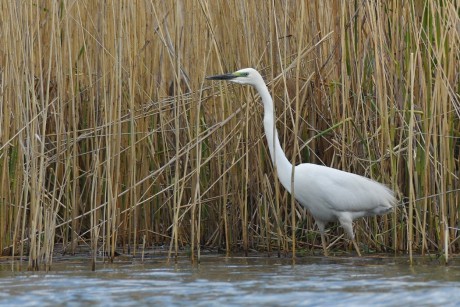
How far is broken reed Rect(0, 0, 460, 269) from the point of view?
5.46 meters

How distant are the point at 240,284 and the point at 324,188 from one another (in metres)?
1.60

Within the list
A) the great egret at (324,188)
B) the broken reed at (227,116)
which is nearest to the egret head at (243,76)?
the great egret at (324,188)

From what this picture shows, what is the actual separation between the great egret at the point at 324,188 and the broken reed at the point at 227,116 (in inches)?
4.0

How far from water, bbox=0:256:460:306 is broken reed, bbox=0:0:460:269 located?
208 millimetres

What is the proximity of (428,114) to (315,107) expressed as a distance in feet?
3.08

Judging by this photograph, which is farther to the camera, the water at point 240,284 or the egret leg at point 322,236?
the egret leg at point 322,236

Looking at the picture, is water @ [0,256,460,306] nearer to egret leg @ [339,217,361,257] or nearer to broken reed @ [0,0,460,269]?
broken reed @ [0,0,460,269]

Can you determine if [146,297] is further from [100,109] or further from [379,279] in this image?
[100,109]

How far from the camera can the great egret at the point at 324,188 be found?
585 centimetres

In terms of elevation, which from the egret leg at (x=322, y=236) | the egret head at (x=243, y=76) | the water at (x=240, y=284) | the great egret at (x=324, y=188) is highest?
the egret head at (x=243, y=76)

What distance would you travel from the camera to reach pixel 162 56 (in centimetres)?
639

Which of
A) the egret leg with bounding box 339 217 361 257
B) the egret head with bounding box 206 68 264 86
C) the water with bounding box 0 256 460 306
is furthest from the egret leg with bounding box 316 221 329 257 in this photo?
the egret head with bounding box 206 68 264 86

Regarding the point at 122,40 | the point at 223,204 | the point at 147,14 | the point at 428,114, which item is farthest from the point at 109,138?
the point at 428,114

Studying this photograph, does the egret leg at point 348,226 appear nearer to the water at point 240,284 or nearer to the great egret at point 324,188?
the great egret at point 324,188
